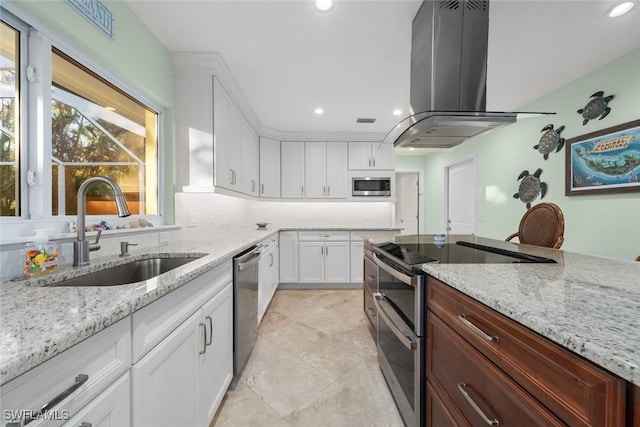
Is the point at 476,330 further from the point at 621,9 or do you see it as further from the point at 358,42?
the point at 621,9

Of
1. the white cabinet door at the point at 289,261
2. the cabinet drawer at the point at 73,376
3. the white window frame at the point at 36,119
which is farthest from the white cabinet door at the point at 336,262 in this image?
the cabinet drawer at the point at 73,376

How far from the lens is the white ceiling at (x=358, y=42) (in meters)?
1.77

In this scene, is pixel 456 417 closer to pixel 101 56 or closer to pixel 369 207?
pixel 101 56

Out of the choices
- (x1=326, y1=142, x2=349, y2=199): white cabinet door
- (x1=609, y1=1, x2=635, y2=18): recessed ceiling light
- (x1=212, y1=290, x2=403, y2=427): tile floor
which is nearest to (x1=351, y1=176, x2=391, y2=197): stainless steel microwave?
(x1=326, y1=142, x2=349, y2=199): white cabinet door

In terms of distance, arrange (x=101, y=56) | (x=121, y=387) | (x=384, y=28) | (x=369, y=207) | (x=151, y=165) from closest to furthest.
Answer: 1. (x=121, y=387)
2. (x=101, y=56)
3. (x=384, y=28)
4. (x=151, y=165)
5. (x=369, y=207)

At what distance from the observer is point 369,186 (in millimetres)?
4488

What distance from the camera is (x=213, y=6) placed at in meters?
1.73

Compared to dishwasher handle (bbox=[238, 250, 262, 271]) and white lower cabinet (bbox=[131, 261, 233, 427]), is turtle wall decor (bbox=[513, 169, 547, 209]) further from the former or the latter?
white lower cabinet (bbox=[131, 261, 233, 427])

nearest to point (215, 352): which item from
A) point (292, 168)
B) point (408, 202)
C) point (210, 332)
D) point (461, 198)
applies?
point (210, 332)

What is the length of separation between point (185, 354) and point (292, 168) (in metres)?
3.60

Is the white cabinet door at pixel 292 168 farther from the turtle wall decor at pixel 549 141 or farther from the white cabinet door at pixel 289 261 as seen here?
the turtle wall decor at pixel 549 141

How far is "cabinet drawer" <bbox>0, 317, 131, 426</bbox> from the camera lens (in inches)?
19.0

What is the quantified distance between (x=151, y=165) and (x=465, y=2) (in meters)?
2.51

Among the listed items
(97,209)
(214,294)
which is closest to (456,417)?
(214,294)
